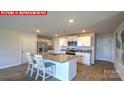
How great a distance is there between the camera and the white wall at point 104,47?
577 centimetres

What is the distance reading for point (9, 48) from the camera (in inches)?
164

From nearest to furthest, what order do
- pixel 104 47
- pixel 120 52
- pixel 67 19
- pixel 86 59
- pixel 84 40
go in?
pixel 67 19 < pixel 120 52 < pixel 86 59 < pixel 84 40 < pixel 104 47

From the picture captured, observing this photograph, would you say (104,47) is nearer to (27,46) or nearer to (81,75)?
(81,75)

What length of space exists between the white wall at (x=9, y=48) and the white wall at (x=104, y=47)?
5348 millimetres

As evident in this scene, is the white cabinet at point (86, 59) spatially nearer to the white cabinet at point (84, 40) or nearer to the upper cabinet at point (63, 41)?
the white cabinet at point (84, 40)

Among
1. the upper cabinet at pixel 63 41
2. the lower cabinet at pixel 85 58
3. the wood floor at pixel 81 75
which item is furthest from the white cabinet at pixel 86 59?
the upper cabinet at pixel 63 41

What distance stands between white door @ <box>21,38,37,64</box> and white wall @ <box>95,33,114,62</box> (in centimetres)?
468

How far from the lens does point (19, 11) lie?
4.76 feet

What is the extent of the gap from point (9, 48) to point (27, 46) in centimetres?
106

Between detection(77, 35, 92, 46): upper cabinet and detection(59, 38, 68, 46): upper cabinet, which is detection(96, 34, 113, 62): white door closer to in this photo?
detection(77, 35, 92, 46): upper cabinet

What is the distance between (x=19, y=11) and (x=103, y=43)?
6.02 metres

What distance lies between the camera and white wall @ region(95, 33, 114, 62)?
18.9 ft

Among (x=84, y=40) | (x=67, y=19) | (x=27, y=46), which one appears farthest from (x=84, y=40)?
(x=27, y=46)
